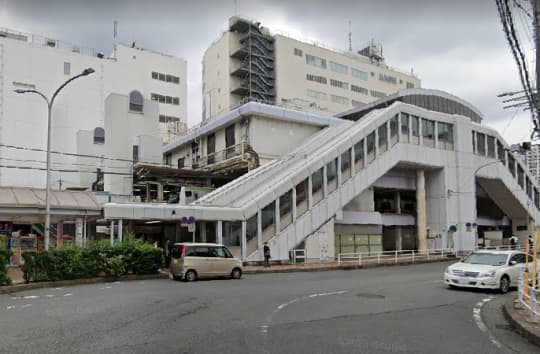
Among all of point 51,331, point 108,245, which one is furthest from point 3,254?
point 51,331

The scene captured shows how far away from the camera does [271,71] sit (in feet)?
266

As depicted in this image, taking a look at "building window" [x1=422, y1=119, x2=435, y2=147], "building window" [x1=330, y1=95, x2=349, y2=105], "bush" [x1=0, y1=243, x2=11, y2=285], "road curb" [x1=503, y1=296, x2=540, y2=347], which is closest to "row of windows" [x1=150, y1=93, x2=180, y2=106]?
"building window" [x1=330, y1=95, x2=349, y2=105]

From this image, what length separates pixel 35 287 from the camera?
1736cm

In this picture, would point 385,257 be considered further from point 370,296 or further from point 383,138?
point 370,296

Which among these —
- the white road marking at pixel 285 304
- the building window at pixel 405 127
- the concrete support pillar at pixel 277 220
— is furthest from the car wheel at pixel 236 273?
the building window at pixel 405 127

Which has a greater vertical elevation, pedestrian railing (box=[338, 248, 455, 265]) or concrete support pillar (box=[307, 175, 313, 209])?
concrete support pillar (box=[307, 175, 313, 209])

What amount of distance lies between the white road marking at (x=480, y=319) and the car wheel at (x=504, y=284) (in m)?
1.29

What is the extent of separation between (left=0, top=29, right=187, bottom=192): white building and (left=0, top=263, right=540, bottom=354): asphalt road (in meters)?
29.7

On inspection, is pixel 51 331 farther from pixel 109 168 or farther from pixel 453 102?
pixel 453 102

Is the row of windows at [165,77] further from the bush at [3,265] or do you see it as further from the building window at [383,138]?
the bush at [3,265]

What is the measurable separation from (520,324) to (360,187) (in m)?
25.8

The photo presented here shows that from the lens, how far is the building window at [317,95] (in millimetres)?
81312

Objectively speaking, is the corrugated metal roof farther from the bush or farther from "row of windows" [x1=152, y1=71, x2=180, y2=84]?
"row of windows" [x1=152, y1=71, x2=180, y2=84]

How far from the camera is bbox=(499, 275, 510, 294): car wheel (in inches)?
655
